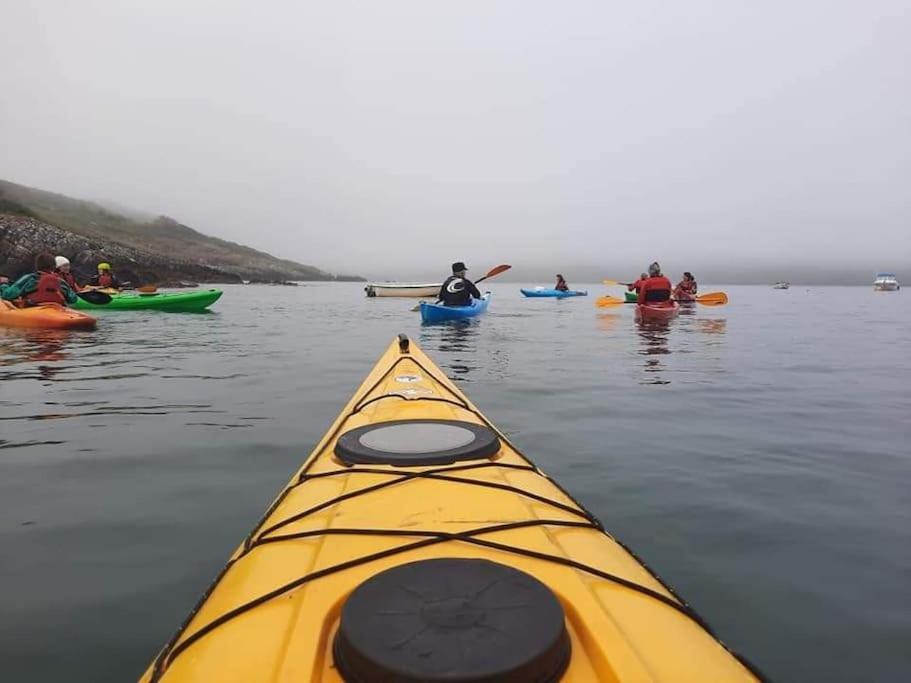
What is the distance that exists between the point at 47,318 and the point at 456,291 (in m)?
10.7

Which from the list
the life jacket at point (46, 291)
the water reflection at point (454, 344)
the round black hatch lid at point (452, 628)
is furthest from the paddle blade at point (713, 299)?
the round black hatch lid at point (452, 628)

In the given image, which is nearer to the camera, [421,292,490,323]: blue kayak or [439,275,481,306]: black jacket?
[421,292,490,323]: blue kayak

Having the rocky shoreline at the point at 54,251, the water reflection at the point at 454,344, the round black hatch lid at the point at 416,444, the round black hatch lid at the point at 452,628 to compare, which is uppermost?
the rocky shoreline at the point at 54,251

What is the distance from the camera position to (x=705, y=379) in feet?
28.1

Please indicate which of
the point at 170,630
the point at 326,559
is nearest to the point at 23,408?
the point at 170,630

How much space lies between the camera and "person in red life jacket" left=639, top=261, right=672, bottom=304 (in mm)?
17406

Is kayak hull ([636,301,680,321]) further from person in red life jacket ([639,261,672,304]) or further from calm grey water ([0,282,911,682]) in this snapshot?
calm grey water ([0,282,911,682])

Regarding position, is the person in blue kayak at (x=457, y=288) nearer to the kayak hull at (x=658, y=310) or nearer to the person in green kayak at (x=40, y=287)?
the kayak hull at (x=658, y=310)

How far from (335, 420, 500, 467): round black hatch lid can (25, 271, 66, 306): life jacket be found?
14032mm

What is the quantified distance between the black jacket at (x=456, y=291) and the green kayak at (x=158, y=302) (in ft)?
27.2

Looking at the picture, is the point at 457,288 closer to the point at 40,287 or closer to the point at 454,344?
the point at 454,344

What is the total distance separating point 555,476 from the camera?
451cm

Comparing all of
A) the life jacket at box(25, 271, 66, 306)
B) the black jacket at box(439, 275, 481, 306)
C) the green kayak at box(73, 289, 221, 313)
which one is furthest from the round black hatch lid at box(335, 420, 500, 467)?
the green kayak at box(73, 289, 221, 313)

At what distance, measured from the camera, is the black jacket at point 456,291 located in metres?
16.8
